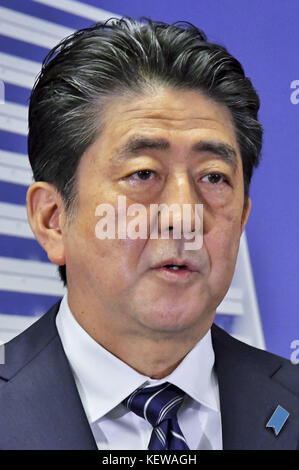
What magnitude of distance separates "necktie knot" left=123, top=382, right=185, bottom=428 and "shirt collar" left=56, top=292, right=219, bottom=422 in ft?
0.03

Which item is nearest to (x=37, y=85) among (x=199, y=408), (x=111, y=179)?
(x=111, y=179)

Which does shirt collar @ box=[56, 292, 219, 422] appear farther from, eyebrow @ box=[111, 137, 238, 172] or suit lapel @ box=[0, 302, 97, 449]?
eyebrow @ box=[111, 137, 238, 172]

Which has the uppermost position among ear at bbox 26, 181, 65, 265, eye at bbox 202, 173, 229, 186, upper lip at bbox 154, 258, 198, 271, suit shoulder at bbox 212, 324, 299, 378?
eye at bbox 202, 173, 229, 186

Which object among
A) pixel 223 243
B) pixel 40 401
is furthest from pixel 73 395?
pixel 223 243

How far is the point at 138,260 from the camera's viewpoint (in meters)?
1.17

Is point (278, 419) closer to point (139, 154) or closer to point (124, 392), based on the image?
point (124, 392)

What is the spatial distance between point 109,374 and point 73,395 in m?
0.07

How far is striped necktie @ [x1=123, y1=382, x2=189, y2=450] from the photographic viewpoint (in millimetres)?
1186

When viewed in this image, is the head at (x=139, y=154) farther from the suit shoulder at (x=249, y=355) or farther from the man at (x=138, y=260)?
the suit shoulder at (x=249, y=355)

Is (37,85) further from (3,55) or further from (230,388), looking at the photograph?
(230,388)

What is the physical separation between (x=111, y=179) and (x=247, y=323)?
570 mm

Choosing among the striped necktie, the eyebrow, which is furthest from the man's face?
the striped necktie

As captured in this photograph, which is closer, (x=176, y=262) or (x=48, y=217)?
(x=176, y=262)

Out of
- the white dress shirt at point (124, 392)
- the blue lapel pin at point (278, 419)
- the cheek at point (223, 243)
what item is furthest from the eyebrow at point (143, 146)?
the blue lapel pin at point (278, 419)
